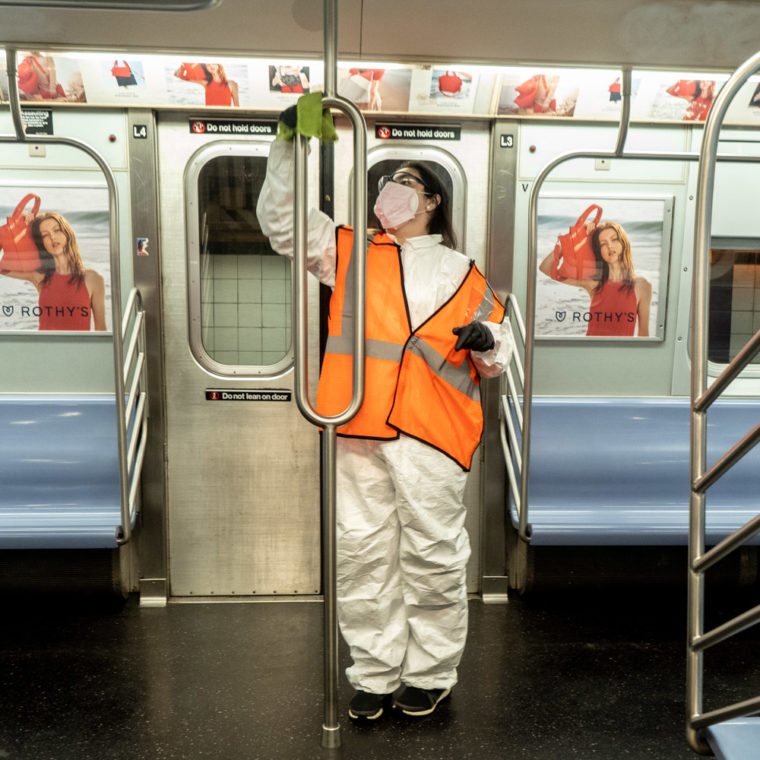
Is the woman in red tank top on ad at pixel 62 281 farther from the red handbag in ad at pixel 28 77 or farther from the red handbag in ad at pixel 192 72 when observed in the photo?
the red handbag in ad at pixel 192 72

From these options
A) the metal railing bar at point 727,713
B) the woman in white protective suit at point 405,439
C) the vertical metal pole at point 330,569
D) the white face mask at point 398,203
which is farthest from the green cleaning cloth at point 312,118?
the metal railing bar at point 727,713

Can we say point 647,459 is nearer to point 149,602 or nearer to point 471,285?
point 471,285

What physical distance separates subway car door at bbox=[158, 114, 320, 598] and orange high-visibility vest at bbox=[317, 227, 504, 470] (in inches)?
40.3

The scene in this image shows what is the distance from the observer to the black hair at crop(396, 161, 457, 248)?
2.72 metres

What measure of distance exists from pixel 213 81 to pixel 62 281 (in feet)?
3.69

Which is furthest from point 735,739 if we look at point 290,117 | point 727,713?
point 290,117

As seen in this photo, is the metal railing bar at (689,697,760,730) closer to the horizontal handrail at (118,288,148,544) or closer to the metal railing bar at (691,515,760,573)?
the metal railing bar at (691,515,760,573)

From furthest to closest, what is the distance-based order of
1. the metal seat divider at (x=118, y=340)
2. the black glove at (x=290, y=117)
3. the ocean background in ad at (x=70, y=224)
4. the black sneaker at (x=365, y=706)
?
the ocean background in ad at (x=70, y=224), the metal seat divider at (x=118, y=340), the black sneaker at (x=365, y=706), the black glove at (x=290, y=117)

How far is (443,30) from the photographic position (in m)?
2.23

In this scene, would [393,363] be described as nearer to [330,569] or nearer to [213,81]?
[330,569]

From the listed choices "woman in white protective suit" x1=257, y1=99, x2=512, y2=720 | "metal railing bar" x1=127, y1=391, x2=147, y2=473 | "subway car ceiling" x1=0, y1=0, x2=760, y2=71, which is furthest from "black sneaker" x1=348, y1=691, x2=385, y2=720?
"subway car ceiling" x1=0, y1=0, x2=760, y2=71

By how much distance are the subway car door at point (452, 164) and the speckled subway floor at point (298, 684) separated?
1.75 meters

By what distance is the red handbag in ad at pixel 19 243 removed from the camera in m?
3.47

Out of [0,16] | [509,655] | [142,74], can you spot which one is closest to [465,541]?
[509,655]
